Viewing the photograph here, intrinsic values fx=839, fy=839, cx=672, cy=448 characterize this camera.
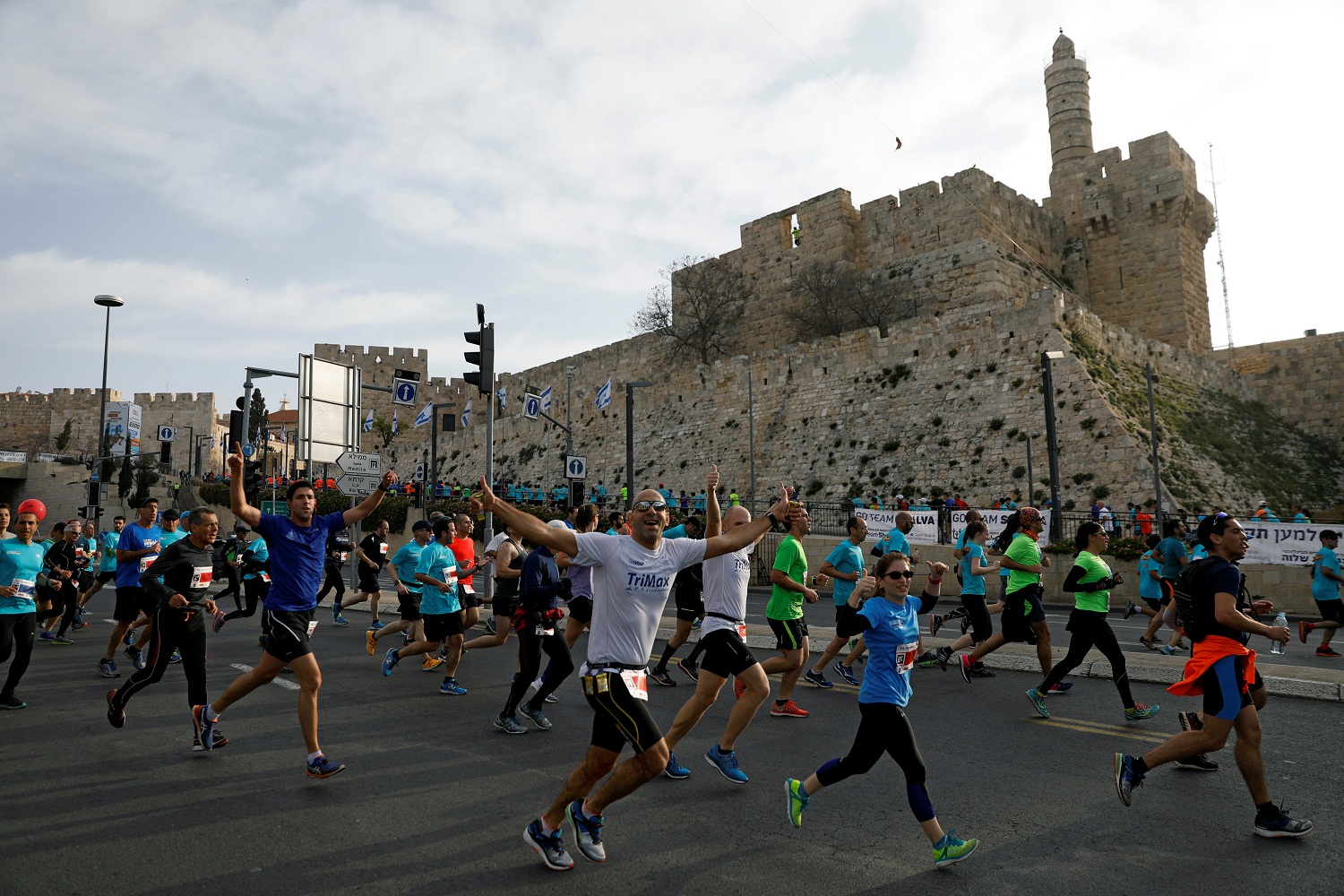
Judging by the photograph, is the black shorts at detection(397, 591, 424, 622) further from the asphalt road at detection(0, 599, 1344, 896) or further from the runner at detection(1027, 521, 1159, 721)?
the runner at detection(1027, 521, 1159, 721)

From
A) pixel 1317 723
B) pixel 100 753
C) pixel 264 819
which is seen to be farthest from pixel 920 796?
pixel 100 753

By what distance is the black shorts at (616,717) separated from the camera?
3668 mm

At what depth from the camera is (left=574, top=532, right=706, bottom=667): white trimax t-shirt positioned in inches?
153

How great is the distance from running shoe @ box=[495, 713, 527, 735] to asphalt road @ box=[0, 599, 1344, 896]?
0.10m

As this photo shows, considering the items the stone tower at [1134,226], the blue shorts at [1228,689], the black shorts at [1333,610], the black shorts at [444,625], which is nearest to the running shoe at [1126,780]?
the blue shorts at [1228,689]

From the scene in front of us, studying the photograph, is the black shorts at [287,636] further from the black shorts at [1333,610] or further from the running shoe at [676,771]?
Answer: the black shorts at [1333,610]

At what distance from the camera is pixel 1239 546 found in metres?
4.60

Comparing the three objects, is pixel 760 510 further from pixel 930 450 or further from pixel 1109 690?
pixel 1109 690

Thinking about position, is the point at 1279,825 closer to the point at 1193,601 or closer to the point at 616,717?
the point at 1193,601

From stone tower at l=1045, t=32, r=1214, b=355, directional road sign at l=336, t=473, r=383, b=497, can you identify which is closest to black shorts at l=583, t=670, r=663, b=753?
directional road sign at l=336, t=473, r=383, b=497

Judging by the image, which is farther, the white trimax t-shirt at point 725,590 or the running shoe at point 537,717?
the running shoe at point 537,717

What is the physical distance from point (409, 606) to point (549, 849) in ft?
21.0

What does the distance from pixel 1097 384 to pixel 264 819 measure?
22827 millimetres

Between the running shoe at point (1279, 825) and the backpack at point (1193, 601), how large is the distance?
85cm
